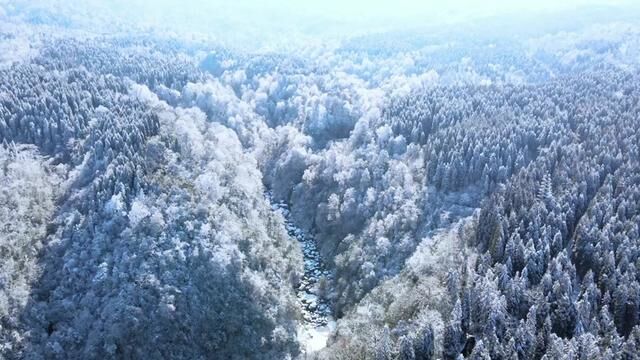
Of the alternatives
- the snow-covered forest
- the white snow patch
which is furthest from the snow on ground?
the snow-covered forest

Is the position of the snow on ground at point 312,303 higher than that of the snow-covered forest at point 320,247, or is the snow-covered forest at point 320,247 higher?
the snow-covered forest at point 320,247

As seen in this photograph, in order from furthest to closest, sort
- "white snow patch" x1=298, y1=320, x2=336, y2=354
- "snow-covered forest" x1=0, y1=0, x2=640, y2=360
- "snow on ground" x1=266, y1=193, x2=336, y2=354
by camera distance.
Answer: "snow on ground" x1=266, y1=193, x2=336, y2=354 < "white snow patch" x1=298, y1=320, x2=336, y2=354 < "snow-covered forest" x1=0, y1=0, x2=640, y2=360

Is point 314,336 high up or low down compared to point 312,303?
down

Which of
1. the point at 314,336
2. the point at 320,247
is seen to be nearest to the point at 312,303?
the point at 314,336

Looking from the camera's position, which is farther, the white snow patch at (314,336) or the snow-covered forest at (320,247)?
the white snow patch at (314,336)

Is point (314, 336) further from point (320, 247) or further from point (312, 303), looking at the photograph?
point (320, 247)

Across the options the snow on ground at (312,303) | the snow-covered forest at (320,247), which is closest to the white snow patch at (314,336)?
the snow on ground at (312,303)

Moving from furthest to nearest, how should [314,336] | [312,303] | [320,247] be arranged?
[320,247]
[312,303]
[314,336]

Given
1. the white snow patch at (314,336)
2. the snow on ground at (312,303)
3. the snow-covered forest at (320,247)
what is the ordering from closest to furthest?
the snow-covered forest at (320,247) < the white snow patch at (314,336) < the snow on ground at (312,303)

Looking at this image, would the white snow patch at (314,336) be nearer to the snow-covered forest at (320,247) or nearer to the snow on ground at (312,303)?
the snow on ground at (312,303)

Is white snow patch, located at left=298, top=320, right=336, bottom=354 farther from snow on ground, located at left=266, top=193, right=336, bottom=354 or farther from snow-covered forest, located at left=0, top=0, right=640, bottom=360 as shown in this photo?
snow-covered forest, located at left=0, top=0, right=640, bottom=360

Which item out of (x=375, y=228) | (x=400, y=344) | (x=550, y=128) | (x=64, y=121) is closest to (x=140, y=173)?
(x=64, y=121)
